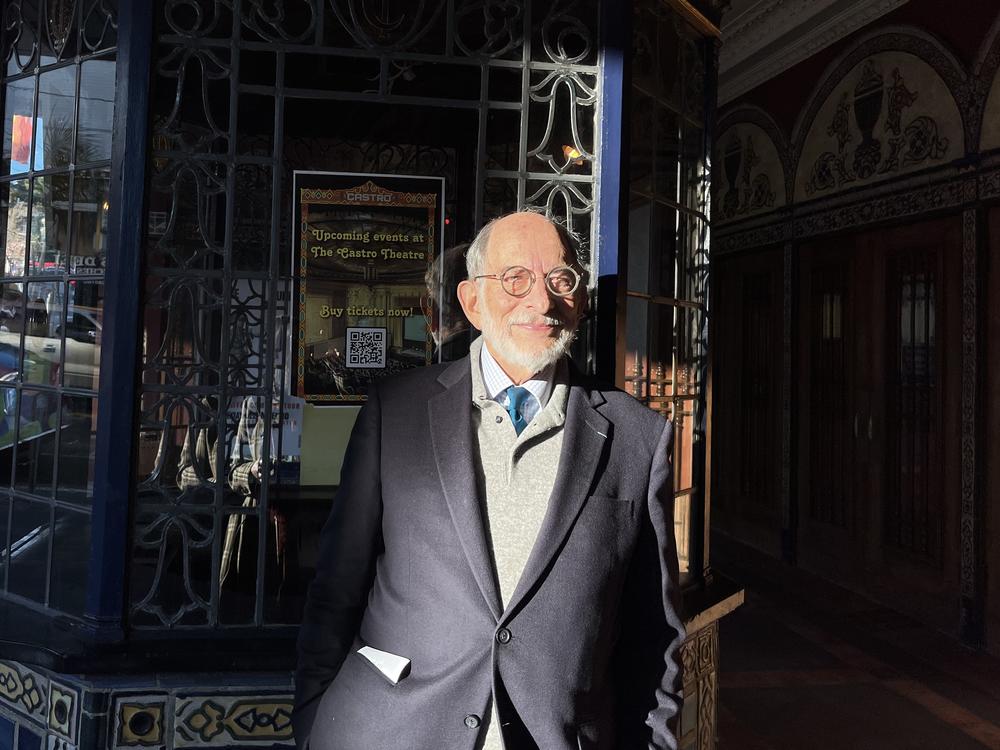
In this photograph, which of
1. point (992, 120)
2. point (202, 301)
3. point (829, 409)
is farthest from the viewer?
point (829, 409)

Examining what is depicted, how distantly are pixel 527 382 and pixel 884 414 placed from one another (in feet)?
16.7

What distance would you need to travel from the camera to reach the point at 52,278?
2891 mm

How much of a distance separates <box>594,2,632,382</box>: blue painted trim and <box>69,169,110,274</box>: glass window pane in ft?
5.00

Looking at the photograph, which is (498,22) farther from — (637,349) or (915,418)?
(915,418)

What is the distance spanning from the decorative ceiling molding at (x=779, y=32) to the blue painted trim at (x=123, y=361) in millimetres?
5092

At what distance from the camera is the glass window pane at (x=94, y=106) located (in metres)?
2.81

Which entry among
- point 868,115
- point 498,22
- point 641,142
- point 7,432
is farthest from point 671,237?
point 868,115

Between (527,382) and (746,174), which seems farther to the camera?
(746,174)

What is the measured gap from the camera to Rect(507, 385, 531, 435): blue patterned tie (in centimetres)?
173

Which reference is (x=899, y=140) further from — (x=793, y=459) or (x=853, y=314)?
(x=793, y=459)

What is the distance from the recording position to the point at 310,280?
133 inches

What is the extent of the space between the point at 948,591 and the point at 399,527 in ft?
16.0

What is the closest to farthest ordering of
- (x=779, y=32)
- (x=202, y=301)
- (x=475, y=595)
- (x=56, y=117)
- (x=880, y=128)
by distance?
1. (x=475, y=595)
2. (x=202, y=301)
3. (x=56, y=117)
4. (x=880, y=128)
5. (x=779, y=32)

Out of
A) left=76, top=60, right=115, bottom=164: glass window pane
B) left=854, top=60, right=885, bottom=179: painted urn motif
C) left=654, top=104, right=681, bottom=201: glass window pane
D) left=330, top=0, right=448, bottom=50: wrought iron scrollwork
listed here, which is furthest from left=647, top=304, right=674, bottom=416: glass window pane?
left=854, top=60, right=885, bottom=179: painted urn motif
